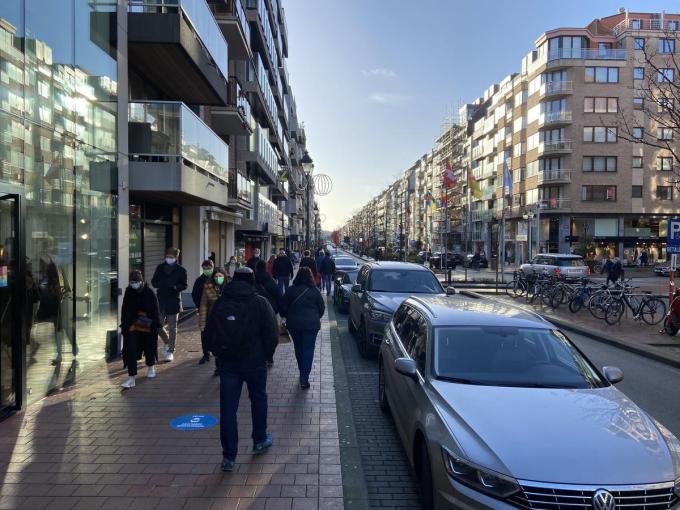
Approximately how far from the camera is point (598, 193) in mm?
51312

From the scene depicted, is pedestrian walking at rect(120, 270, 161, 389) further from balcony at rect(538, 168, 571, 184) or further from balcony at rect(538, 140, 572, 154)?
balcony at rect(538, 140, 572, 154)

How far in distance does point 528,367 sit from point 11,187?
5.71 metres

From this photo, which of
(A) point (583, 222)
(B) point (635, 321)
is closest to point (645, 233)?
(A) point (583, 222)

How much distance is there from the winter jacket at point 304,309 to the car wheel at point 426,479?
3382mm

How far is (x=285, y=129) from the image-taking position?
53.2 m

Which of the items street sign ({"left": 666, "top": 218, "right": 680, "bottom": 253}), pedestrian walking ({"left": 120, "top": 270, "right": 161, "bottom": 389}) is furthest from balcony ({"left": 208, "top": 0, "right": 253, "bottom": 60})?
street sign ({"left": 666, "top": 218, "right": 680, "bottom": 253})

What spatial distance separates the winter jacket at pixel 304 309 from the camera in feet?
23.4

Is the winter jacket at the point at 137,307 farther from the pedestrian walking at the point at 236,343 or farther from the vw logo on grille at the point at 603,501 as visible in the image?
the vw logo on grille at the point at 603,501

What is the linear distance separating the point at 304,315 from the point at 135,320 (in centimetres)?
222

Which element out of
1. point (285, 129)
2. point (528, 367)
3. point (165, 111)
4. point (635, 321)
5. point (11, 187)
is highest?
point (285, 129)

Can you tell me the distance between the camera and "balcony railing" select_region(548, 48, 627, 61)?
169 feet

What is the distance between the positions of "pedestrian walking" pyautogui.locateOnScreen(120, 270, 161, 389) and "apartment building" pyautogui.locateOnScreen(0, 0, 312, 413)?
39.8 inches

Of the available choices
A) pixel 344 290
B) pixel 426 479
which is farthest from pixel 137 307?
pixel 344 290

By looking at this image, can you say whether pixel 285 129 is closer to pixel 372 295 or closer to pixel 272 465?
pixel 372 295
